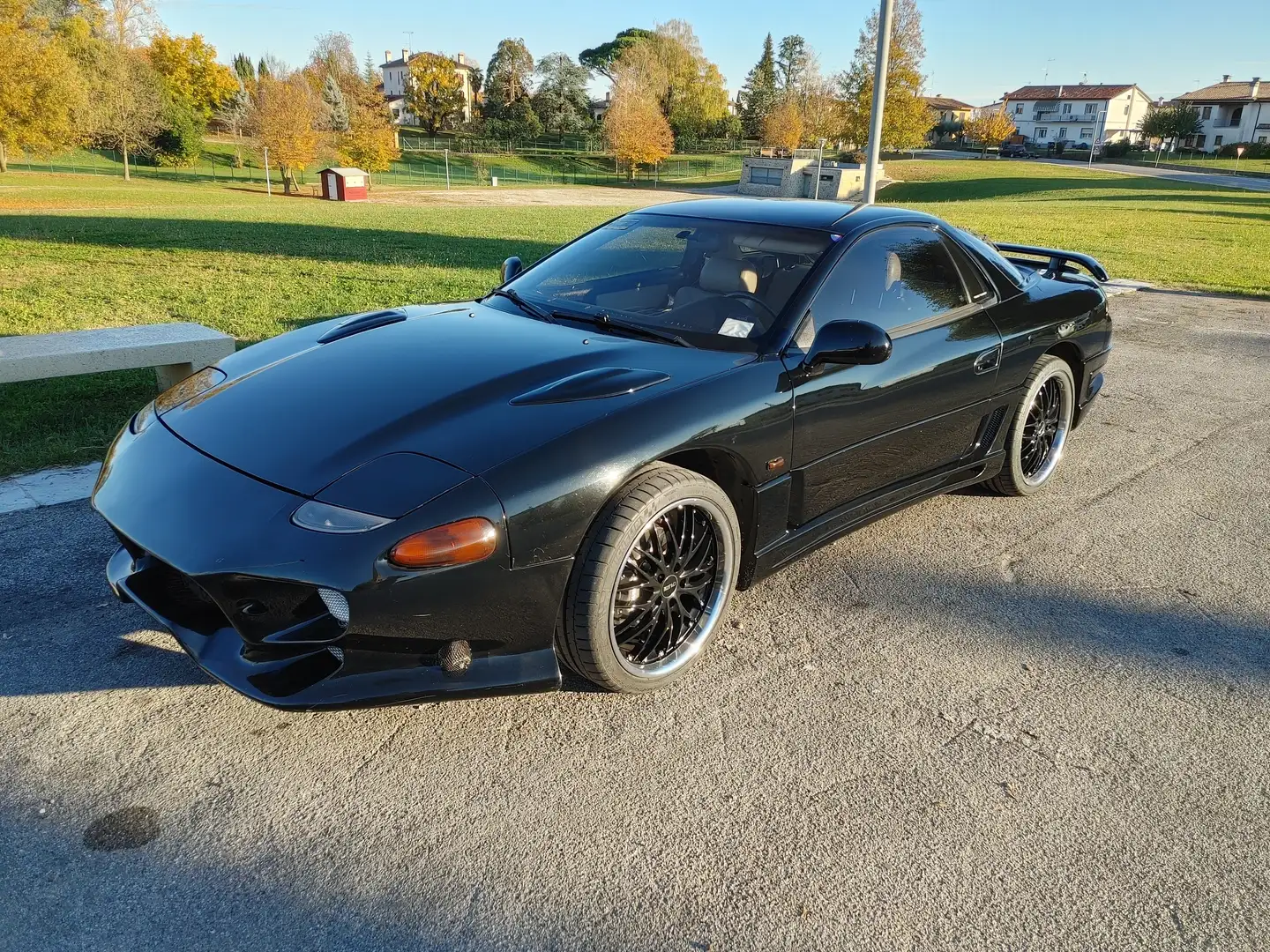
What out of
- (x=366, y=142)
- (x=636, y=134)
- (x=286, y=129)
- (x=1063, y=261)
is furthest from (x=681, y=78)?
(x=1063, y=261)

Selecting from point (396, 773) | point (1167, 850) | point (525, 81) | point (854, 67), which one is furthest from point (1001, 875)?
point (525, 81)

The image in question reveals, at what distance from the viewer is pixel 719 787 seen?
2.50 meters

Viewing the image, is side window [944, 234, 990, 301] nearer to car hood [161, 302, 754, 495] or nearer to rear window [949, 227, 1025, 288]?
rear window [949, 227, 1025, 288]

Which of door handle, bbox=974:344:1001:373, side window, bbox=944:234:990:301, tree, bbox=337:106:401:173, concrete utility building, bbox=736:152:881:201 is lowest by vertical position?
door handle, bbox=974:344:1001:373

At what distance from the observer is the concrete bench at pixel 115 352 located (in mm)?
4797

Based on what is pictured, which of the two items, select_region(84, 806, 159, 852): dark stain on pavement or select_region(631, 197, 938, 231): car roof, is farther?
select_region(631, 197, 938, 231): car roof

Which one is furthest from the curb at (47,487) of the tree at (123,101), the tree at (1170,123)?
the tree at (1170,123)

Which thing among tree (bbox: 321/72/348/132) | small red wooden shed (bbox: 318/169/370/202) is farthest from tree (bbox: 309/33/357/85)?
small red wooden shed (bbox: 318/169/370/202)

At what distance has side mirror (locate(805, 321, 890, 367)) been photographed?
3.14 meters

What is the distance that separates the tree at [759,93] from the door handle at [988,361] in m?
93.1

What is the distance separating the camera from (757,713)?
9.34ft

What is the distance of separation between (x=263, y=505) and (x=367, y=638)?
46cm

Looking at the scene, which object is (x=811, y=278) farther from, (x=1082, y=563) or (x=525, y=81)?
(x=525, y=81)

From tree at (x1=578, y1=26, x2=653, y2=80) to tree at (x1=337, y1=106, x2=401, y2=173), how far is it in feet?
184
